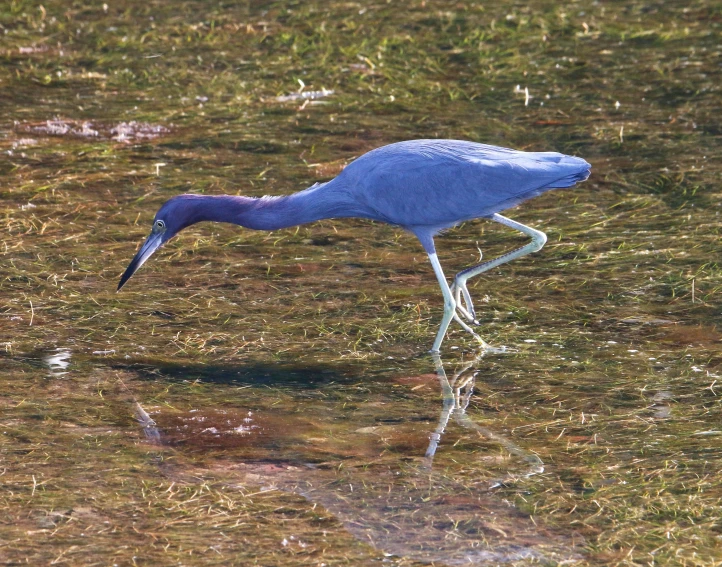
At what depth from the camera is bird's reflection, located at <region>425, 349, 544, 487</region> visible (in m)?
4.75

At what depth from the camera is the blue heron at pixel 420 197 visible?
5938 millimetres

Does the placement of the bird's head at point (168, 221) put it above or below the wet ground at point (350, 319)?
above

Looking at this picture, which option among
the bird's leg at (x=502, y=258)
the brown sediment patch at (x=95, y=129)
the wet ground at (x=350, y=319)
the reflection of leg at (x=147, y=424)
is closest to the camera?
the wet ground at (x=350, y=319)

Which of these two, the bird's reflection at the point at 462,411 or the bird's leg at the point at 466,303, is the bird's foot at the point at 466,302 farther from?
the bird's reflection at the point at 462,411

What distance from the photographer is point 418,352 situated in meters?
5.88

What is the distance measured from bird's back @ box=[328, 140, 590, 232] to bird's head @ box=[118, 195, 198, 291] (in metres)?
0.76

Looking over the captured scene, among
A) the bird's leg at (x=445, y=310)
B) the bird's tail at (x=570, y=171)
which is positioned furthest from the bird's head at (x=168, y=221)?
the bird's tail at (x=570, y=171)

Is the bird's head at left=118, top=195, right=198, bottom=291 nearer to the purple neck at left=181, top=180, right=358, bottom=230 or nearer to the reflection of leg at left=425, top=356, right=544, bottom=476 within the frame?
the purple neck at left=181, top=180, right=358, bottom=230

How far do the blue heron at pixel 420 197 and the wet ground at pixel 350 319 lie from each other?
1.54 ft

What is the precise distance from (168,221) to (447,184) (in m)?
1.46

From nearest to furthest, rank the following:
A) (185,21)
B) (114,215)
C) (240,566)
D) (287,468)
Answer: (240,566), (287,468), (114,215), (185,21)

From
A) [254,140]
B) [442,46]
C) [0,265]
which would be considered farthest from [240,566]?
[442,46]

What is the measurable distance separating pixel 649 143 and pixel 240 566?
584cm

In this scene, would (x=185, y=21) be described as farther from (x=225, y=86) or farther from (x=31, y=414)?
(x=31, y=414)
